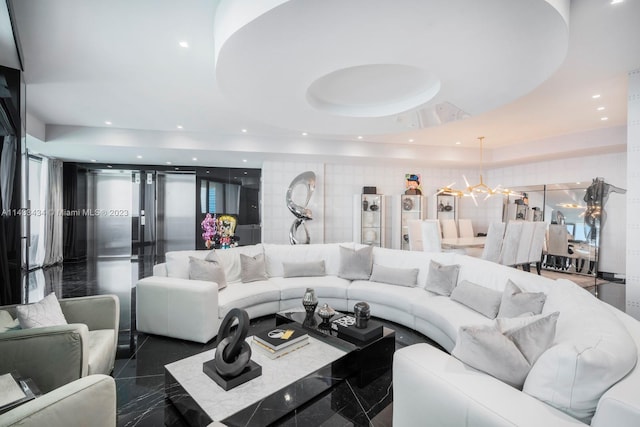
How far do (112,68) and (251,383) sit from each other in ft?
10.9

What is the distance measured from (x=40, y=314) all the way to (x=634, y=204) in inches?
198

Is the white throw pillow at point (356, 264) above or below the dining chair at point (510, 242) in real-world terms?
below

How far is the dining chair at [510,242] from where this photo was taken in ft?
13.0

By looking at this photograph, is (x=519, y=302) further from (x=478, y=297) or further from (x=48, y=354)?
(x=48, y=354)

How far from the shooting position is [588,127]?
4.98 meters

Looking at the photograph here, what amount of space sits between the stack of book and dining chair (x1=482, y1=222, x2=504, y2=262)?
3.01 m

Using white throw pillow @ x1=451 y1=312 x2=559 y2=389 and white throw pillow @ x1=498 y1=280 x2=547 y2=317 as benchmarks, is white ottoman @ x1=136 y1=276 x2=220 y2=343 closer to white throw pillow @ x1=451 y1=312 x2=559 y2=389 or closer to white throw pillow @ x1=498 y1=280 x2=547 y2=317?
white throw pillow @ x1=451 y1=312 x2=559 y2=389

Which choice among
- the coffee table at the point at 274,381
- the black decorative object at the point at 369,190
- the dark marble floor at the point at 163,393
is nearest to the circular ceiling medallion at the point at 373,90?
the coffee table at the point at 274,381

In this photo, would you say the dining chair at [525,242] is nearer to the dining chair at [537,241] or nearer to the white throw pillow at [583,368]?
the dining chair at [537,241]

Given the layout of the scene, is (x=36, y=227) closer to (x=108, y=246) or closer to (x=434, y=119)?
(x=108, y=246)

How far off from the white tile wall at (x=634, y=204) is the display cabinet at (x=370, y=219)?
4.21 meters

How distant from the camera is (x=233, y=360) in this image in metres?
1.84

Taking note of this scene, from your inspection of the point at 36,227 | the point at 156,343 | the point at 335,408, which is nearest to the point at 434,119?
the point at 335,408

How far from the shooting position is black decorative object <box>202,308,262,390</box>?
1734 mm
